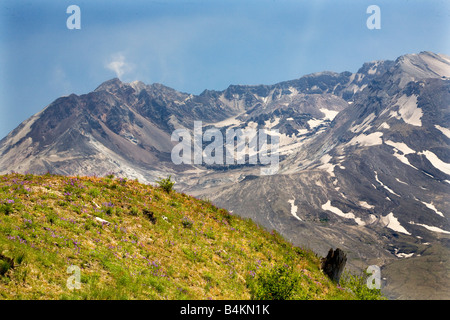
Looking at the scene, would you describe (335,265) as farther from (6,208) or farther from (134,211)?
(6,208)

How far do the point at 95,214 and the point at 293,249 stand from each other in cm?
1352

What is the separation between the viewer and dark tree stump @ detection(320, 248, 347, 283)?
1839 centimetres

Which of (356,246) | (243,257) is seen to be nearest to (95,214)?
(243,257)

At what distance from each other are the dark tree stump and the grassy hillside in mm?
616

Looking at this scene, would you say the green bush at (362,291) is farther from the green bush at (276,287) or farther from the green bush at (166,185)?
the green bush at (166,185)

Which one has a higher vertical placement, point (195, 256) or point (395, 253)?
point (195, 256)

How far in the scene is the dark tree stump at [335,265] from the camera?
18.4 meters

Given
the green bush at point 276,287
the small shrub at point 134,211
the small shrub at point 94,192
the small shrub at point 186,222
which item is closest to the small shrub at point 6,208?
the small shrub at point 94,192

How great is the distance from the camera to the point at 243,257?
1689cm

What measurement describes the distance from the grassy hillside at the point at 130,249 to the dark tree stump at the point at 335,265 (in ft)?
2.02

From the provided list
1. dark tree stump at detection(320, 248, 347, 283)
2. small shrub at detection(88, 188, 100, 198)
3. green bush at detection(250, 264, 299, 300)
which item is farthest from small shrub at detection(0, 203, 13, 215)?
dark tree stump at detection(320, 248, 347, 283)

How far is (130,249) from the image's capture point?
13633 mm

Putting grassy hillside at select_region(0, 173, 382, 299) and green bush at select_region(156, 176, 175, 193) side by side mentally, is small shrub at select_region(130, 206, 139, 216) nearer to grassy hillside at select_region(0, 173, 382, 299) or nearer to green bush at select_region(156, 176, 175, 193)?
grassy hillside at select_region(0, 173, 382, 299)
